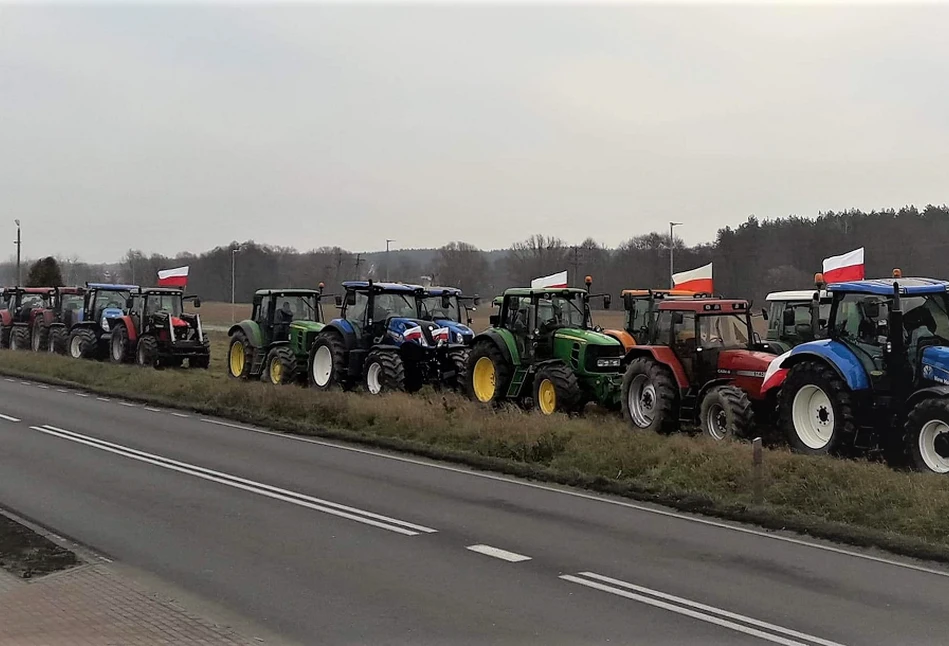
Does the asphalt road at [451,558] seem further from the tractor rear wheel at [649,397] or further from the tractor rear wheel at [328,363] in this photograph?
the tractor rear wheel at [328,363]

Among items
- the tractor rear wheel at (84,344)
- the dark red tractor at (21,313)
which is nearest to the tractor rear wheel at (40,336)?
the dark red tractor at (21,313)

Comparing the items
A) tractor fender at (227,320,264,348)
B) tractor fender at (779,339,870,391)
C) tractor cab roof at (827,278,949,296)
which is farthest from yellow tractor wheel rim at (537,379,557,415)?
tractor fender at (227,320,264,348)

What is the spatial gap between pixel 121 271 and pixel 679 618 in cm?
9340

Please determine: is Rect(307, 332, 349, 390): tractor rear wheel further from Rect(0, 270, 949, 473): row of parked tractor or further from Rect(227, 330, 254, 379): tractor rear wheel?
Rect(227, 330, 254, 379): tractor rear wheel

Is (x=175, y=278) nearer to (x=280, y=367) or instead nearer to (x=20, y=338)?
(x=20, y=338)

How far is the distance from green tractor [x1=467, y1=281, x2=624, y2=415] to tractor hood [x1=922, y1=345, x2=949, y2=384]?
18.9 ft

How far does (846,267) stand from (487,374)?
7105 millimetres

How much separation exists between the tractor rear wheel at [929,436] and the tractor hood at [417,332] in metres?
11.0

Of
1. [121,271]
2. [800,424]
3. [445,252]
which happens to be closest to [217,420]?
[800,424]

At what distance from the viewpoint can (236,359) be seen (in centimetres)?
2523

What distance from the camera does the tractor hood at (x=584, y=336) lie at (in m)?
17.0

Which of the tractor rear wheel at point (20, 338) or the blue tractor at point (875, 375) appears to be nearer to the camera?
the blue tractor at point (875, 375)

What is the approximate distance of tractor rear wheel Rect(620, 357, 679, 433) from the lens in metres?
14.6

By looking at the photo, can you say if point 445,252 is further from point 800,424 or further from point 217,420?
point 800,424
